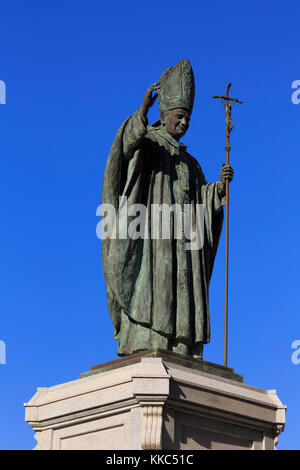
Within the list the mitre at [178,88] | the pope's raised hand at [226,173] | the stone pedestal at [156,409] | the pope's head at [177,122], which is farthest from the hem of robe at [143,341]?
the mitre at [178,88]

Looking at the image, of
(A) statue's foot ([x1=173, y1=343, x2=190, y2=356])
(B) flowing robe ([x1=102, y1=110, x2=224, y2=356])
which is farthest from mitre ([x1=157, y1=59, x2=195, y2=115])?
(A) statue's foot ([x1=173, y1=343, x2=190, y2=356])

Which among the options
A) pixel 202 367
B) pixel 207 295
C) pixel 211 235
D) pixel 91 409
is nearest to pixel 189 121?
pixel 211 235

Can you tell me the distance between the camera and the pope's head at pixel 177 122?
41.1 feet

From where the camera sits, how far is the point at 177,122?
1256 centimetres

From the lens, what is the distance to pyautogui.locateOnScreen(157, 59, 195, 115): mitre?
492 inches

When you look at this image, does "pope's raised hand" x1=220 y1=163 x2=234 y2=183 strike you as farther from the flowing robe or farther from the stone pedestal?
the stone pedestal

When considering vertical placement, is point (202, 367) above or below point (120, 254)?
below

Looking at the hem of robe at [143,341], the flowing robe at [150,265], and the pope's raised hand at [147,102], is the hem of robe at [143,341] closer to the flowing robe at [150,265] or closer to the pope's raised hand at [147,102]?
the flowing robe at [150,265]

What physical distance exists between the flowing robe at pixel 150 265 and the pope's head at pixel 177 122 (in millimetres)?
331

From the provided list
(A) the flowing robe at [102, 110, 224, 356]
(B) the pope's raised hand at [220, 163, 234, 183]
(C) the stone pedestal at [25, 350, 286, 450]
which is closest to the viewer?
(C) the stone pedestal at [25, 350, 286, 450]

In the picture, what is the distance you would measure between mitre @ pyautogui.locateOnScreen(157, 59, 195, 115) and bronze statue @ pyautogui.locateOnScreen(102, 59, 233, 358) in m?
0.01

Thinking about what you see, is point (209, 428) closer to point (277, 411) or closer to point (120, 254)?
point (277, 411)

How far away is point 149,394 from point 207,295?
243 centimetres
